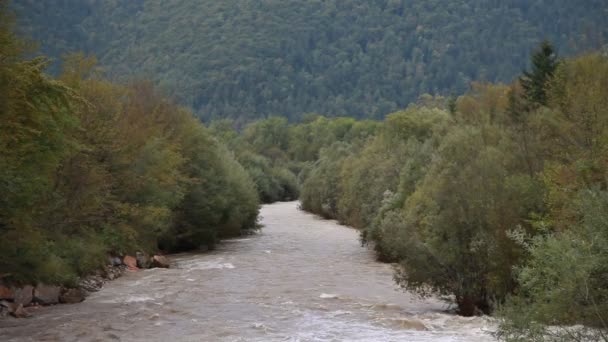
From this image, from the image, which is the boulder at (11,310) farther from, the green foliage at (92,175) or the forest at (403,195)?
the forest at (403,195)

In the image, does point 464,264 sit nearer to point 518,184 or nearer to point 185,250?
point 518,184

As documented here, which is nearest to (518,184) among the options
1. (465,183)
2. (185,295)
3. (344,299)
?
(465,183)

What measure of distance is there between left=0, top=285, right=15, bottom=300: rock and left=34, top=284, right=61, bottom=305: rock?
116 cm

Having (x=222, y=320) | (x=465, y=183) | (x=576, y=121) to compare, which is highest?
(x=576, y=121)

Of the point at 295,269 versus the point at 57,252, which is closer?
the point at 57,252

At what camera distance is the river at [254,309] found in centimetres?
1741

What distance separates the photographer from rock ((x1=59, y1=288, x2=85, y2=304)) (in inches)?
886

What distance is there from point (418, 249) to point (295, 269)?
1181cm

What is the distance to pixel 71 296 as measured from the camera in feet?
74.6

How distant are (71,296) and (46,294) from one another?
3.24ft

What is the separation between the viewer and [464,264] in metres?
20.2

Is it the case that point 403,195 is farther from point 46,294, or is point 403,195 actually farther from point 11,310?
point 11,310

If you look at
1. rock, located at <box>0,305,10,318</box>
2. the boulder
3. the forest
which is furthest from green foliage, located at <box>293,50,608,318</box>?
rock, located at <box>0,305,10,318</box>

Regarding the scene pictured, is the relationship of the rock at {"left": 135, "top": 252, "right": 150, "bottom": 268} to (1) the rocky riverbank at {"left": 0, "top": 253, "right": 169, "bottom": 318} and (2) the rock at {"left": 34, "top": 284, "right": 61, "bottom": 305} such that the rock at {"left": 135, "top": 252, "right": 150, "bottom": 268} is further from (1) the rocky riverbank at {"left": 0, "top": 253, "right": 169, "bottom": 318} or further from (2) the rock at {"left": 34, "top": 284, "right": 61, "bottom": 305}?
(2) the rock at {"left": 34, "top": 284, "right": 61, "bottom": 305}
